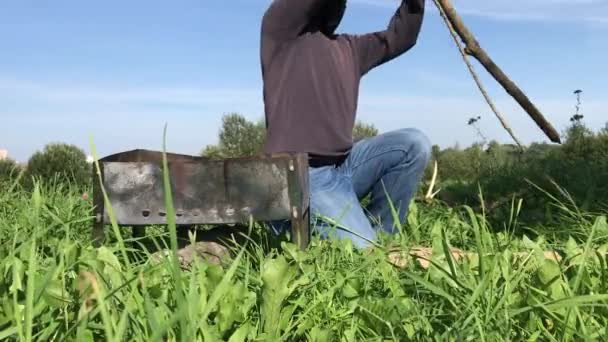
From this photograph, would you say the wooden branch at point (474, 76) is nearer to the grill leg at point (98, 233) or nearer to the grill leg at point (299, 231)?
the grill leg at point (299, 231)

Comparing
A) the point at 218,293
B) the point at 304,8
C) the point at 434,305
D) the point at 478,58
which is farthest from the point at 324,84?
the point at 218,293

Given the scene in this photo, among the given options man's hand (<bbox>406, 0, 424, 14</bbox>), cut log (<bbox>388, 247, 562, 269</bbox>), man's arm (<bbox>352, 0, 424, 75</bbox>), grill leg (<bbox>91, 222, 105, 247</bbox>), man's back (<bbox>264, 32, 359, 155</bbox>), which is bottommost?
cut log (<bbox>388, 247, 562, 269</bbox>)

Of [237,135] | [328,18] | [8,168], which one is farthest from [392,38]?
[237,135]

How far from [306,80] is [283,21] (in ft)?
0.96

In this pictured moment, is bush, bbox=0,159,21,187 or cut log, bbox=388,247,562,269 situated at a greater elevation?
bush, bbox=0,159,21,187

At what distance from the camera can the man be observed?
3.04 meters

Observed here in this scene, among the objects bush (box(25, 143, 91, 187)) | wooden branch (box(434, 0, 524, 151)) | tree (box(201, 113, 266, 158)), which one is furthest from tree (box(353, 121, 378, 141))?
wooden branch (box(434, 0, 524, 151))

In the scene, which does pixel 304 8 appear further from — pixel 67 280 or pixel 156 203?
pixel 67 280

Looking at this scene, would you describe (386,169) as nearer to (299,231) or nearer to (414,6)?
(414,6)

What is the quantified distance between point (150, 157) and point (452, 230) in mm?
1569

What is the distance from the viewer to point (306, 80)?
3.10 metres

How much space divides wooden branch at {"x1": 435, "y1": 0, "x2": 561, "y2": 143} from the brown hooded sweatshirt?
55 cm

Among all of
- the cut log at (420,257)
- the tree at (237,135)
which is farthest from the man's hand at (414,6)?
the tree at (237,135)

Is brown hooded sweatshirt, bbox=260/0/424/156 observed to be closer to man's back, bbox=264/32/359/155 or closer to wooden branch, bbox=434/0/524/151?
man's back, bbox=264/32/359/155
